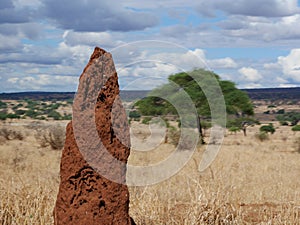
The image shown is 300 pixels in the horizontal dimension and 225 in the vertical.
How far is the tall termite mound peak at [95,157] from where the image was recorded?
4320 millimetres

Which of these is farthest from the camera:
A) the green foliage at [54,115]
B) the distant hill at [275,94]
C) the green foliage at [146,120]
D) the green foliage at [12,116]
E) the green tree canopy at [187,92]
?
the distant hill at [275,94]

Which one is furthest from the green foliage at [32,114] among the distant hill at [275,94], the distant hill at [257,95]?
the distant hill at [275,94]

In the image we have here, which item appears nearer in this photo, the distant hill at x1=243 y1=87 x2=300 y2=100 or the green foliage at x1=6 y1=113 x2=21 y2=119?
the green foliage at x1=6 y1=113 x2=21 y2=119

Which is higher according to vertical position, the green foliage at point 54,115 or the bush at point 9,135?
the bush at point 9,135

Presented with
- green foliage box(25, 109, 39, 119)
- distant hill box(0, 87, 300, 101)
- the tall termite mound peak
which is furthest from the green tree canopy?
distant hill box(0, 87, 300, 101)

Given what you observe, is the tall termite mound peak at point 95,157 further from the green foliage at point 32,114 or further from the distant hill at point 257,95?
the distant hill at point 257,95

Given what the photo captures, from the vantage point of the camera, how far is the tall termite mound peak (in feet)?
14.2

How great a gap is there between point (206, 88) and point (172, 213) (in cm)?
1753

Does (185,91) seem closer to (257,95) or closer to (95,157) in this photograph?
(95,157)

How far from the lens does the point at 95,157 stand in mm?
4316

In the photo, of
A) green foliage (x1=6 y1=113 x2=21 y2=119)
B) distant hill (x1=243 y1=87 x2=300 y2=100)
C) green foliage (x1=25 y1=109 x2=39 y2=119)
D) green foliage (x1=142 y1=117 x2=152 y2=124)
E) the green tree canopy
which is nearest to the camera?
the green tree canopy

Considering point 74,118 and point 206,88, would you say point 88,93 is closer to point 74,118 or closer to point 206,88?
point 74,118

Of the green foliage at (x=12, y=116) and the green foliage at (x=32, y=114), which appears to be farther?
the green foliage at (x=32, y=114)

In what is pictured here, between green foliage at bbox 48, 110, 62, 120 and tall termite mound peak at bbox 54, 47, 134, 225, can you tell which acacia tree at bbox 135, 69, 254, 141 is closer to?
tall termite mound peak at bbox 54, 47, 134, 225
